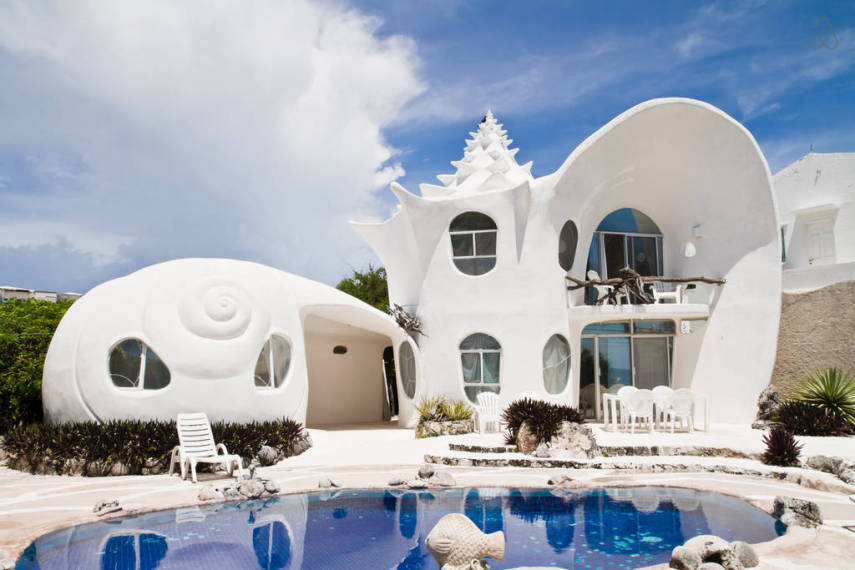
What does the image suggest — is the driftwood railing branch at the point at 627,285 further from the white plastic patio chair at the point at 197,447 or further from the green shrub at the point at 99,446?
the white plastic patio chair at the point at 197,447

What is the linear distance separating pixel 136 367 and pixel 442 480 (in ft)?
A: 21.5

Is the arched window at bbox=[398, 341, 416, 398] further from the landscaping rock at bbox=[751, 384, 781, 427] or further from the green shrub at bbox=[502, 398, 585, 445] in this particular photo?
the landscaping rock at bbox=[751, 384, 781, 427]

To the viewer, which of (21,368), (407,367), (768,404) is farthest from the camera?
(407,367)

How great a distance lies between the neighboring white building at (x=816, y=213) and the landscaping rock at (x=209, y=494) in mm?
16571

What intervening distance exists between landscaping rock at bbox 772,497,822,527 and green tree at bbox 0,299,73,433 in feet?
47.8

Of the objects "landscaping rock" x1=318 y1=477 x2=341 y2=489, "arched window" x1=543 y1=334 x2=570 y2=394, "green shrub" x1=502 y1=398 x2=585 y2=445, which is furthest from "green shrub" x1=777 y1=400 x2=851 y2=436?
"landscaping rock" x1=318 y1=477 x2=341 y2=489

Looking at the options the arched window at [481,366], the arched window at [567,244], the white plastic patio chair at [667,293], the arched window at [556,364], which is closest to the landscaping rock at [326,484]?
the arched window at [481,366]

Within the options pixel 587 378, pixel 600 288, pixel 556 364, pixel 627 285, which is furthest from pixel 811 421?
pixel 600 288

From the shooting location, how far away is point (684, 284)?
1891 centimetres

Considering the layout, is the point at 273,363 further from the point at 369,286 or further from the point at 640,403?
the point at 369,286

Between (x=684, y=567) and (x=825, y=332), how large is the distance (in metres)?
14.8

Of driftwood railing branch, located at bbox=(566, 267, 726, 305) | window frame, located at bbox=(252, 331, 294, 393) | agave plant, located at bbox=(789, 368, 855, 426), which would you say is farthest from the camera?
driftwood railing branch, located at bbox=(566, 267, 726, 305)

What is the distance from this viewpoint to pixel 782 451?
10.7m

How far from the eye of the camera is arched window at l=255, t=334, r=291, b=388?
13820mm
